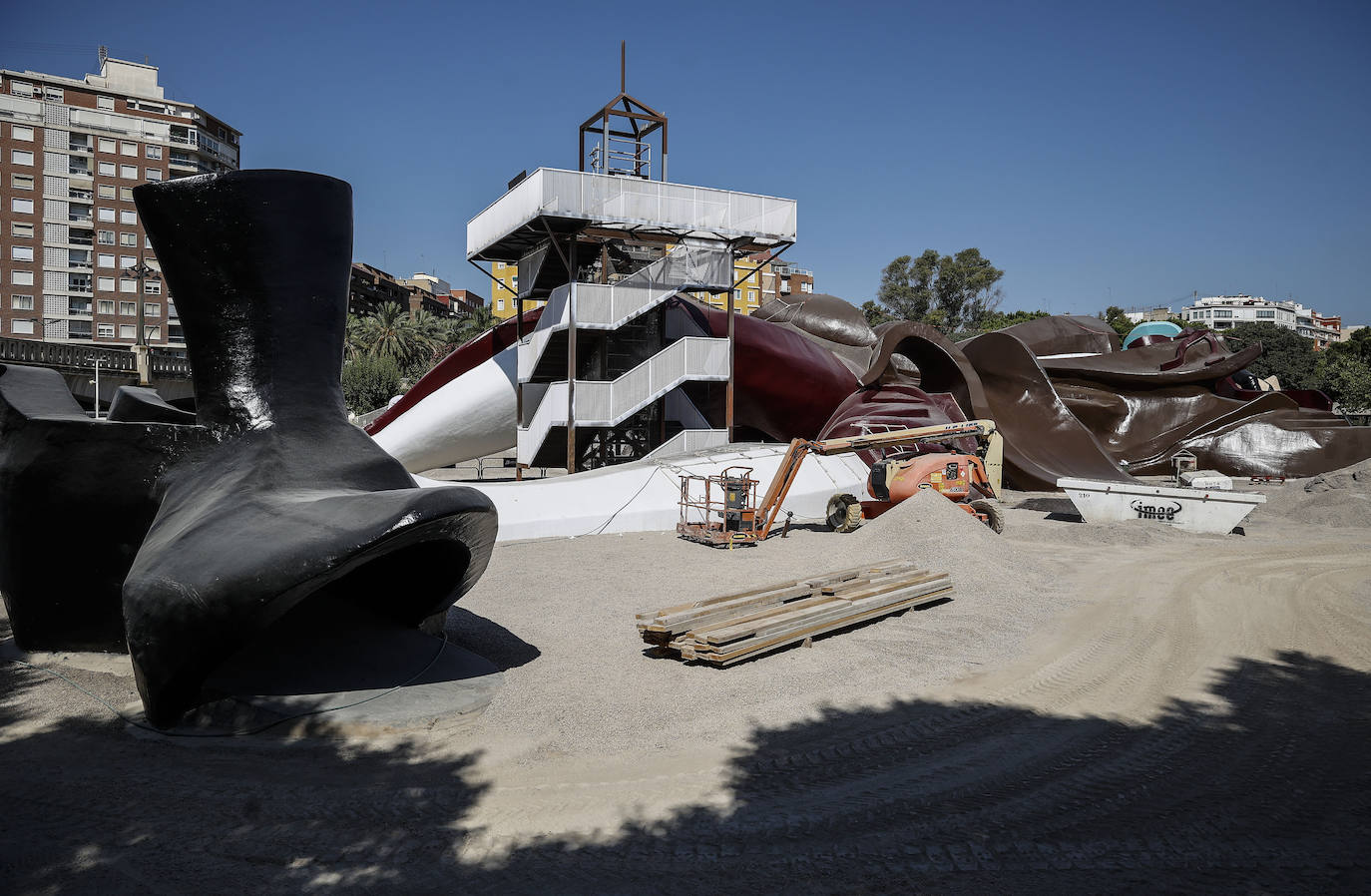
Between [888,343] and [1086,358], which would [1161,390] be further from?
[888,343]

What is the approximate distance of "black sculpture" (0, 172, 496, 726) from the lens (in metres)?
6.10

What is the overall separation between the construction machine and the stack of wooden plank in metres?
4.78

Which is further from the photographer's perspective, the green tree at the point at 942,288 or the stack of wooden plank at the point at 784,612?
the green tree at the point at 942,288

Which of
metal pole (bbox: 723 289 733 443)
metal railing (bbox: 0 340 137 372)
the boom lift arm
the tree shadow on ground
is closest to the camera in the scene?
the tree shadow on ground

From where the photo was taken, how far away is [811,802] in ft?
16.7

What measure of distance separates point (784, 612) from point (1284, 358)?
72.3 m

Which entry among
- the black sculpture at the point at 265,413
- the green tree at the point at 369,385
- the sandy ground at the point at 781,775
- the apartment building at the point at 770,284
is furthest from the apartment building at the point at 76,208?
the sandy ground at the point at 781,775

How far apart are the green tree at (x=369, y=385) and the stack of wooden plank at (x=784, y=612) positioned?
39.8 metres

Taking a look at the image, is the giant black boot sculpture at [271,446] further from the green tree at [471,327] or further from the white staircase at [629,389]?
the green tree at [471,327]

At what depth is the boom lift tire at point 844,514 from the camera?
16.9m

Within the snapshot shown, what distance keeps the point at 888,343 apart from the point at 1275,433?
12.9 meters

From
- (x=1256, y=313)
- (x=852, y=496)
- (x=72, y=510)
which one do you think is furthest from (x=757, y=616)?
(x=1256, y=313)

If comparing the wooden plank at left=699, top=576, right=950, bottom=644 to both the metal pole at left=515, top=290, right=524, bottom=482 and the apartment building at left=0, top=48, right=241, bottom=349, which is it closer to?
the metal pole at left=515, top=290, right=524, bottom=482

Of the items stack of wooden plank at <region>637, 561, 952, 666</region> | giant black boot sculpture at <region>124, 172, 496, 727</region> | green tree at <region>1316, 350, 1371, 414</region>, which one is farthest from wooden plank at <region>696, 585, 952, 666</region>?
green tree at <region>1316, 350, 1371, 414</region>
